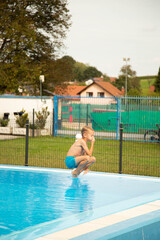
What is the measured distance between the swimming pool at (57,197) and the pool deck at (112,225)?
24 centimetres

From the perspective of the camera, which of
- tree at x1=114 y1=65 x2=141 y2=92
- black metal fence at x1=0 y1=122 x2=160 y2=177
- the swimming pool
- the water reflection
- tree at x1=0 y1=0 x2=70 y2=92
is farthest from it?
tree at x1=114 y1=65 x2=141 y2=92

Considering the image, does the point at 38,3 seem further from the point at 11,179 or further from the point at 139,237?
the point at 139,237

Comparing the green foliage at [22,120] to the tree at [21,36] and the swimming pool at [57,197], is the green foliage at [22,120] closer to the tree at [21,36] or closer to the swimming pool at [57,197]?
the tree at [21,36]

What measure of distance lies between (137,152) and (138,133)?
20.8 feet

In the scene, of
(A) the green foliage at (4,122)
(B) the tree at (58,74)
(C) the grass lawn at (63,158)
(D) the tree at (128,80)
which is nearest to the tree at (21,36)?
(A) the green foliage at (4,122)

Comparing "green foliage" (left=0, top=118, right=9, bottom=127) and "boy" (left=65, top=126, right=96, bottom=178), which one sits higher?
"green foliage" (left=0, top=118, right=9, bottom=127)

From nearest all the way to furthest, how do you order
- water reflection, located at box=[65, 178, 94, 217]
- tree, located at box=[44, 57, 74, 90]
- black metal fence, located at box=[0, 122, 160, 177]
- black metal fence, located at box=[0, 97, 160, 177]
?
water reflection, located at box=[65, 178, 94, 217]
black metal fence, located at box=[0, 122, 160, 177]
black metal fence, located at box=[0, 97, 160, 177]
tree, located at box=[44, 57, 74, 90]

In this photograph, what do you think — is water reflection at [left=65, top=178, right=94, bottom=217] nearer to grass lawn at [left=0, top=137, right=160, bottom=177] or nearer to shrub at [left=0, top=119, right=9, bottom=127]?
grass lawn at [left=0, top=137, right=160, bottom=177]

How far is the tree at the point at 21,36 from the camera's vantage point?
24297 mm

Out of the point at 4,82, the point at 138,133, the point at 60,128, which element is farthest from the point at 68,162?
the point at 4,82

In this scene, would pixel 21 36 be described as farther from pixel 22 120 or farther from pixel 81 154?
pixel 81 154

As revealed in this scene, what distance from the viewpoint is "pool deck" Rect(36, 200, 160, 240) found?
4.80 m

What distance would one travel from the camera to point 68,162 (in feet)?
28.0

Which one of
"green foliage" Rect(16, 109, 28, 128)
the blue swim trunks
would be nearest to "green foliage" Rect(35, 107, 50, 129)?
"green foliage" Rect(16, 109, 28, 128)
